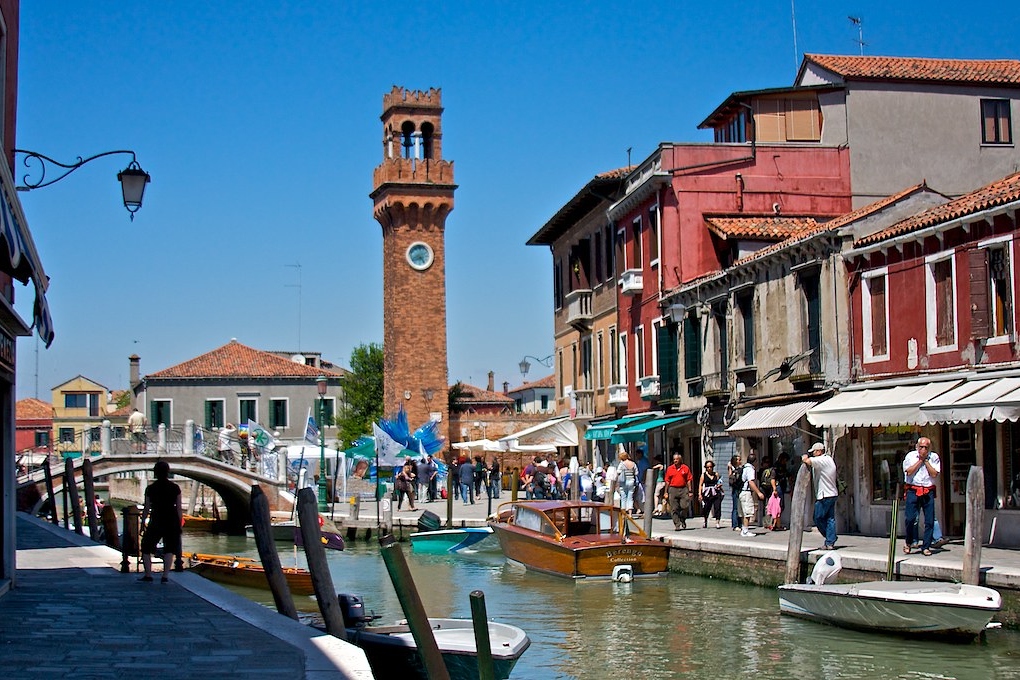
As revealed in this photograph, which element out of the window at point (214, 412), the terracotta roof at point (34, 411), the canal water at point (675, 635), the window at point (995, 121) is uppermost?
the window at point (995, 121)

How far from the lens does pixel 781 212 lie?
30594 millimetres

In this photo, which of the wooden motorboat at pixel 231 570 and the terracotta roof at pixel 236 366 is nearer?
the wooden motorboat at pixel 231 570

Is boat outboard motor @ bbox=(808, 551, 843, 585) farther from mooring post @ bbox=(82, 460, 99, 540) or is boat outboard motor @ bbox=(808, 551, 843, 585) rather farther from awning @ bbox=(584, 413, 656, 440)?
awning @ bbox=(584, 413, 656, 440)

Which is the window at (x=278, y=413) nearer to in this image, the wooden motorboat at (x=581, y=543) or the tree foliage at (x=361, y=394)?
the tree foliage at (x=361, y=394)

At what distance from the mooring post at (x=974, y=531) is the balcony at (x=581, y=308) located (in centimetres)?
2241

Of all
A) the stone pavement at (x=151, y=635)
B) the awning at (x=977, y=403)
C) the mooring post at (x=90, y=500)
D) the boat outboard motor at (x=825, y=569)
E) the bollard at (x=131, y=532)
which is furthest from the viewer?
the mooring post at (x=90, y=500)

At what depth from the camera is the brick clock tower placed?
192ft

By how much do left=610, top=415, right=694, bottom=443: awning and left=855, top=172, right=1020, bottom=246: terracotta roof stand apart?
798 cm

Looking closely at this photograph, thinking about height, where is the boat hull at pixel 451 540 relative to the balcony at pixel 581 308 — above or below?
below

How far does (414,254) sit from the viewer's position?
195ft

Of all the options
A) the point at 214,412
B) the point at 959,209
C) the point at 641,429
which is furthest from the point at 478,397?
the point at 959,209

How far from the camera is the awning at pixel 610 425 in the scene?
31.9 meters

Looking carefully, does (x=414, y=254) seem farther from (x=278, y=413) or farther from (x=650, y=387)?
(x=650, y=387)

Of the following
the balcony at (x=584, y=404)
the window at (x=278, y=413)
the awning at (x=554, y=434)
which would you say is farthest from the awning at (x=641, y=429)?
the window at (x=278, y=413)
